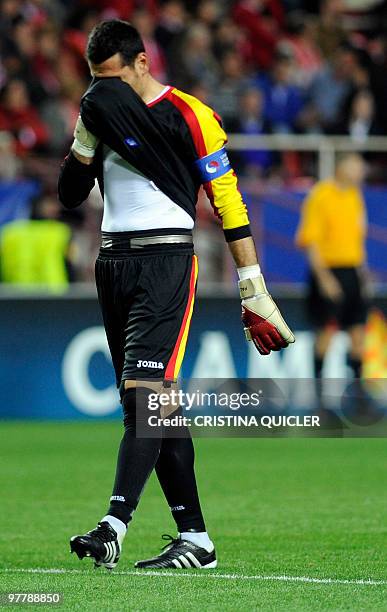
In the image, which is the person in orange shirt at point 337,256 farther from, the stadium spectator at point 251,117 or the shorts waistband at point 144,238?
the shorts waistband at point 144,238

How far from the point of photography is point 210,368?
50.2 ft

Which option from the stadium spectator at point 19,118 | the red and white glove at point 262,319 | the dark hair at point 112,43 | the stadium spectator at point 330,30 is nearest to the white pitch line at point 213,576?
the red and white glove at point 262,319

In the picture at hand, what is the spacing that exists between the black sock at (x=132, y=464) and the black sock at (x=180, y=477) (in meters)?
0.18

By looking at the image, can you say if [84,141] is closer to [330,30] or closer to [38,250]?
[38,250]

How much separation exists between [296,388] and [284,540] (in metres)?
7.32

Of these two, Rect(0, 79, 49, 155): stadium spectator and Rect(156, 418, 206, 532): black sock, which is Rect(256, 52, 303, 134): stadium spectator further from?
Rect(156, 418, 206, 532): black sock

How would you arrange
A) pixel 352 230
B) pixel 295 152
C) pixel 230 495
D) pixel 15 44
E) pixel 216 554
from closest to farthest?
pixel 216 554 < pixel 230 495 < pixel 352 230 < pixel 295 152 < pixel 15 44

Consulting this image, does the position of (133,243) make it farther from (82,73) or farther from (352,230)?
(82,73)

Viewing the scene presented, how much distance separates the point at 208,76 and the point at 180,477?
39.5 ft

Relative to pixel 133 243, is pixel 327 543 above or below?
below

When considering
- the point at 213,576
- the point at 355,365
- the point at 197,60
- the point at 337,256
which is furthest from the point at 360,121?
the point at 213,576

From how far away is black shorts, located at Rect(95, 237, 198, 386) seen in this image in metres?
6.16

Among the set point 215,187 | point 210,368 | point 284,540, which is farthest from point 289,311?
point 215,187

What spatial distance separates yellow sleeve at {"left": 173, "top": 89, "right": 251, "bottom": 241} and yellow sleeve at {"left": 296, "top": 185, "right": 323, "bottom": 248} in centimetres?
812
